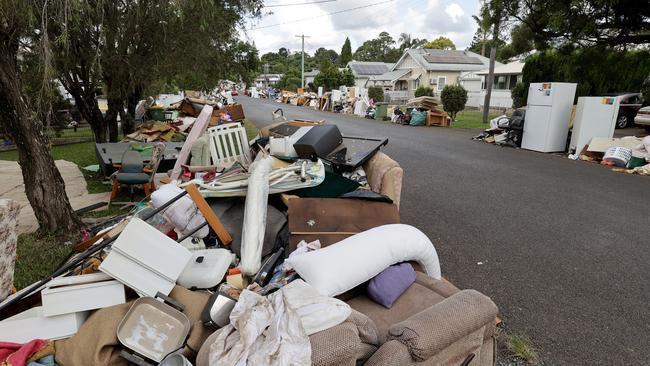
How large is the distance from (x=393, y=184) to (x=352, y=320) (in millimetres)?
2414

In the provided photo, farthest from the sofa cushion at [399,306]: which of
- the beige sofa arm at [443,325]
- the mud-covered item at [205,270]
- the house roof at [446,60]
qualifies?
the house roof at [446,60]

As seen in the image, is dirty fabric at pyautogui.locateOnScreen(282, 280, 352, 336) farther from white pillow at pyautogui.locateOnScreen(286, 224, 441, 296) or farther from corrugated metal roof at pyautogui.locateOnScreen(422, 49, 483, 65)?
corrugated metal roof at pyautogui.locateOnScreen(422, 49, 483, 65)

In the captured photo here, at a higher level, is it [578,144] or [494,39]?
[494,39]

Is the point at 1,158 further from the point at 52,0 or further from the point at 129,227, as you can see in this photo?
the point at 129,227

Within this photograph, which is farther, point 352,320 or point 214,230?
point 214,230

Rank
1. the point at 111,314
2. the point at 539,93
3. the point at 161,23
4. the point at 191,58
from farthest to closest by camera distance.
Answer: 1. the point at 539,93
2. the point at 191,58
3. the point at 161,23
4. the point at 111,314

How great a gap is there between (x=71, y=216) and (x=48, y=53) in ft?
5.62

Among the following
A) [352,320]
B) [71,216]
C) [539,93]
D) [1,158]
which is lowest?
[1,158]

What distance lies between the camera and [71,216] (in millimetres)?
4500

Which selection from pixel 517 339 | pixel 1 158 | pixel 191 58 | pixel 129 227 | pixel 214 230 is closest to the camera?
pixel 129 227

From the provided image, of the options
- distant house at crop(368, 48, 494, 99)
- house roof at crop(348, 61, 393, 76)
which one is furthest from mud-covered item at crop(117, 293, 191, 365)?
house roof at crop(348, 61, 393, 76)

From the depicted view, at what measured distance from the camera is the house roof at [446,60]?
37.5m

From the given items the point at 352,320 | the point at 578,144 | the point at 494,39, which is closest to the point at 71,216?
the point at 352,320

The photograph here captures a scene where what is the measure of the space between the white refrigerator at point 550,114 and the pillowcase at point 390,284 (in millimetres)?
9232
